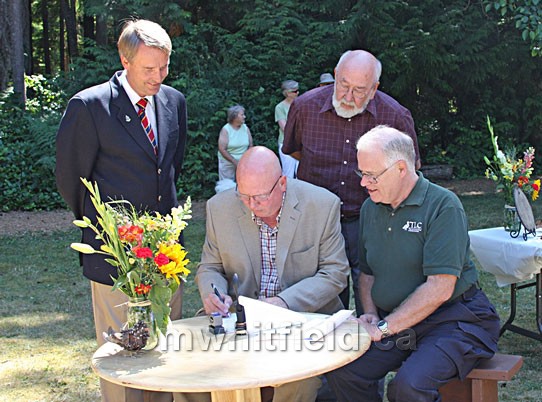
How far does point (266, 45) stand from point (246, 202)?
9.89 m

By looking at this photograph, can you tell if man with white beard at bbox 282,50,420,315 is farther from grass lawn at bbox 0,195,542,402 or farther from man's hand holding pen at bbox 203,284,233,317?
grass lawn at bbox 0,195,542,402

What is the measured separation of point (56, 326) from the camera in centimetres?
564

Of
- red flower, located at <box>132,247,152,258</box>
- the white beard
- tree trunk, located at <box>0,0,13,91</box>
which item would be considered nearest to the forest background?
tree trunk, located at <box>0,0,13,91</box>

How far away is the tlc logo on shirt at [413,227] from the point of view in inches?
123

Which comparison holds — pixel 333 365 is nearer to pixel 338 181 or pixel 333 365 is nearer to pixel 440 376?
pixel 440 376

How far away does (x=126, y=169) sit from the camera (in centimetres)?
323

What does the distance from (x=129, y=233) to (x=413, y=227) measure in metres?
1.27

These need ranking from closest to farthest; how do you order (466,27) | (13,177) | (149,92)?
(149,92)
(13,177)
(466,27)

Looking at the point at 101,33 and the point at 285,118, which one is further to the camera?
the point at 101,33

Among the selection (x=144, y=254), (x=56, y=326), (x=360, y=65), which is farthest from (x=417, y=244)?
(x=56, y=326)

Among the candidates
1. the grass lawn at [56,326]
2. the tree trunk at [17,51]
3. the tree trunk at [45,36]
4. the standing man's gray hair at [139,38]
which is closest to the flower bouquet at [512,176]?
the grass lawn at [56,326]

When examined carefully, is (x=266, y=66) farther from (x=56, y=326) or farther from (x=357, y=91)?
(x=357, y=91)

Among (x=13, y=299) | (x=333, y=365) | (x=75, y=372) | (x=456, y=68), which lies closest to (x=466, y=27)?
(x=456, y=68)

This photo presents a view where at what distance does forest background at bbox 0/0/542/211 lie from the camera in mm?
11812
